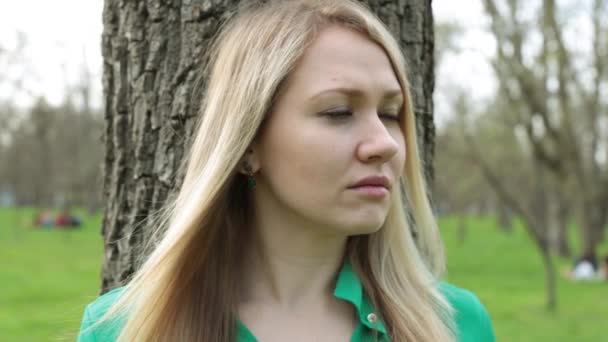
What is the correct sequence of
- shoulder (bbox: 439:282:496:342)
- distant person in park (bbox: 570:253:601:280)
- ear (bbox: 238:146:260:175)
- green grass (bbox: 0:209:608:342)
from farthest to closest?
1. distant person in park (bbox: 570:253:601:280)
2. green grass (bbox: 0:209:608:342)
3. shoulder (bbox: 439:282:496:342)
4. ear (bbox: 238:146:260:175)

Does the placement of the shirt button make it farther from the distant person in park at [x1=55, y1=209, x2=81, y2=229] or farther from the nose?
the distant person in park at [x1=55, y1=209, x2=81, y2=229]

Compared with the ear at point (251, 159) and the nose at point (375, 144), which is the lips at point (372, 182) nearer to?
the nose at point (375, 144)

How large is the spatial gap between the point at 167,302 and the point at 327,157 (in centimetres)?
65

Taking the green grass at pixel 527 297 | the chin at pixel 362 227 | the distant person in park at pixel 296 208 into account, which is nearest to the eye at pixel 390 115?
the distant person in park at pixel 296 208

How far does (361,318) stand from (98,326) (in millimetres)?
801

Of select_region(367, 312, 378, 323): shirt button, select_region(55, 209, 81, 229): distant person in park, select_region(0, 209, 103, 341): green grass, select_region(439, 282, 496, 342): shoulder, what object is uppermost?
select_region(367, 312, 378, 323): shirt button

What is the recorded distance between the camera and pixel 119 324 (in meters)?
2.16

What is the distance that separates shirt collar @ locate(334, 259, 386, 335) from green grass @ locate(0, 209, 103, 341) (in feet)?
3.06

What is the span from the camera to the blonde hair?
206cm

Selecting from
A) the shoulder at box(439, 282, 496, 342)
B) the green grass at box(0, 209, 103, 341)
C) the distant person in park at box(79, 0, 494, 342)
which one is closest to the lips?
the distant person in park at box(79, 0, 494, 342)

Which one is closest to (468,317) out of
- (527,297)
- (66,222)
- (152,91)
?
(152,91)

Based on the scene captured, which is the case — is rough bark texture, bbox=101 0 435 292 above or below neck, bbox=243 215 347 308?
above

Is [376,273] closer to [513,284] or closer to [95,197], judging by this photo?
[513,284]

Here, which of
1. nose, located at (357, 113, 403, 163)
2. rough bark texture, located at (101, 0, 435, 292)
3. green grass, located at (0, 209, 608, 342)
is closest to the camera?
nose, located at (357, 113, 403, 163)
